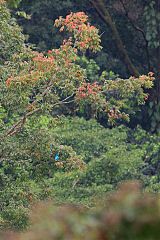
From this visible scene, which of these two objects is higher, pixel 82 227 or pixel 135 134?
pixel 82 227

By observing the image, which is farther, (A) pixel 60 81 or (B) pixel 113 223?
(A) pixel 60 81

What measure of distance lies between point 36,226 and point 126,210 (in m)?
0.27

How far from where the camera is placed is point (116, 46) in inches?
713

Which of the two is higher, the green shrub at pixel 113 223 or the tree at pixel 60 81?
the green shrub at pixel 113 223

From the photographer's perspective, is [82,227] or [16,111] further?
[16,111]

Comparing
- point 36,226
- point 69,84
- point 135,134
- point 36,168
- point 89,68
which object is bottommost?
point 135,134

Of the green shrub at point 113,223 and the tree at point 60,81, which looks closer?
the green shrub at point 113,223

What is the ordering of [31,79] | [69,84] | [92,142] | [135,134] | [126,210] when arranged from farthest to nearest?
[135,134] → [92,142] → [69,84] → [31,79] → [126,210]

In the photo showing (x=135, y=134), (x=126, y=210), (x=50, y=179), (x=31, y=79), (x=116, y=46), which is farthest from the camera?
(x=116, y=46)

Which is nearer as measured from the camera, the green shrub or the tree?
the green shrub

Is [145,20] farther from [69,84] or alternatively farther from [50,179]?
[69,84]

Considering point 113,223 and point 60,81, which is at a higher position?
point 113,223

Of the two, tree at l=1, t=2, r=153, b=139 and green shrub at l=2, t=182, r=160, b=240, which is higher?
green shrub at l=2, t=182, r=160, b=240

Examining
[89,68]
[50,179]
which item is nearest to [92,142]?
[50,179]
